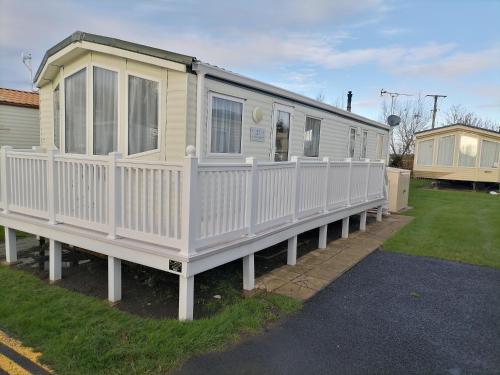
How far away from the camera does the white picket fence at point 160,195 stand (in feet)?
11.6

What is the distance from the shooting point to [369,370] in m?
2.84

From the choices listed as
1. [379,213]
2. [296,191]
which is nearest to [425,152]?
[379,213]

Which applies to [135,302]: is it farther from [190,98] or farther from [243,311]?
[190,98]

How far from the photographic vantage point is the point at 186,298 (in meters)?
3.52

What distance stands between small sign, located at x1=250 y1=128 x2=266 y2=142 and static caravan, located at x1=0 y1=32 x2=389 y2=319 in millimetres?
37

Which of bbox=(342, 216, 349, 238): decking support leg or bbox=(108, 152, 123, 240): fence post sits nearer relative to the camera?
bbox=(108, 152, 123, 240): fence post

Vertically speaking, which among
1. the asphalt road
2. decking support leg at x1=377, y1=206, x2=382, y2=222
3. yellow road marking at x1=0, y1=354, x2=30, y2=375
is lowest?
yellow road marking at x1=0, y1=354, x2=30, y2=375

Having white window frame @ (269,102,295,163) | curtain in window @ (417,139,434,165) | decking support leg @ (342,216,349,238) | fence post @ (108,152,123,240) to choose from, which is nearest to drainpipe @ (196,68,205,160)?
fence post @ (108,152,123,240)

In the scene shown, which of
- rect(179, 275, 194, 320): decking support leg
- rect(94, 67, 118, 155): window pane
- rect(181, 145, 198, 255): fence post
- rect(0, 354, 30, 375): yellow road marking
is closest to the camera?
rect(0, 354, 30, 375): yellow road marking

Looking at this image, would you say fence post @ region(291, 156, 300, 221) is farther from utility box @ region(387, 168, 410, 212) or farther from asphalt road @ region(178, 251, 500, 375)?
utility box @ region(387, 168, 410, 212)

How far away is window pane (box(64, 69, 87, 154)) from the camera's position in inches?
251

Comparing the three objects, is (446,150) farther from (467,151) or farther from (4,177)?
(4,177)

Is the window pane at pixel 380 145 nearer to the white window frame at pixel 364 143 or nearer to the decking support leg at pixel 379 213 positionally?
the white window frame at pixel 364 143

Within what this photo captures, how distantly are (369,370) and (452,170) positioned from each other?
19.9 m
